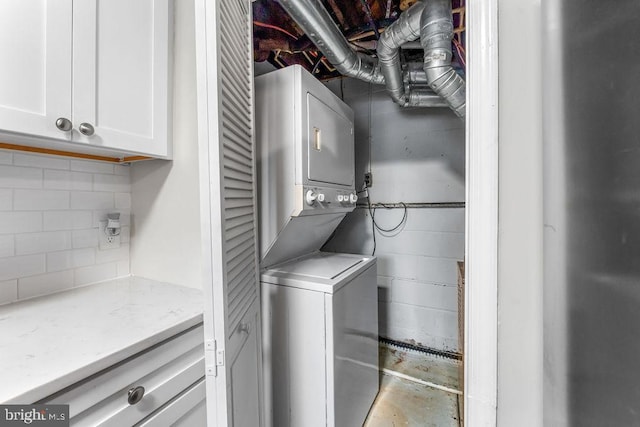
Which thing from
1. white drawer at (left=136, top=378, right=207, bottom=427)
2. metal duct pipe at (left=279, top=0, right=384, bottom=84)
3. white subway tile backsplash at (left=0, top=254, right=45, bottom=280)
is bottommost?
white drawer at (left=136, top=378, right=207, bottom=427)

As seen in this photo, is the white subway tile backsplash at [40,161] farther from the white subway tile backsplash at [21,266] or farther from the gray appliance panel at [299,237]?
the gray appliance panel at [299,237]

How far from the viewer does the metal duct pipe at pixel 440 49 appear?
51.8 inches

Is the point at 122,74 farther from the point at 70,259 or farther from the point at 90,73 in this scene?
the point at 70,259

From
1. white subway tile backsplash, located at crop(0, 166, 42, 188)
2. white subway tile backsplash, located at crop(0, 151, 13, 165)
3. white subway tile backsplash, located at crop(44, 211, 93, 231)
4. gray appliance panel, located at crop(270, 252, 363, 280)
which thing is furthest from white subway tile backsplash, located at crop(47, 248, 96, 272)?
gray appliance panel, located at crop(270, 252, 363, 280)

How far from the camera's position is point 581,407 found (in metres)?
0.40

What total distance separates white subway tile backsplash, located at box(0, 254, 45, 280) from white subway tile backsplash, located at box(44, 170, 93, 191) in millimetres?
335

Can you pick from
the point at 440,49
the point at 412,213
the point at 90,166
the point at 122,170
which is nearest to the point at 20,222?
the point at 90,166

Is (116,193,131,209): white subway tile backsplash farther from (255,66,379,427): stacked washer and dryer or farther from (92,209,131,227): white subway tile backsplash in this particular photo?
(255,66,379,427): stacked washer and dryer

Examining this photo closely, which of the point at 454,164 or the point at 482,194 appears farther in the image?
the point at 454,164

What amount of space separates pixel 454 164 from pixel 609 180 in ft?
6.89

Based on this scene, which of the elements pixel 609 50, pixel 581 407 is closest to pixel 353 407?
pixel 581 407

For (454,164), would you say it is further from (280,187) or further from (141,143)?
(141,143)

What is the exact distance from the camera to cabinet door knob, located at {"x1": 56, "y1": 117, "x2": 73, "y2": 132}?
101cm

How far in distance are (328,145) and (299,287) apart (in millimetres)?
848
